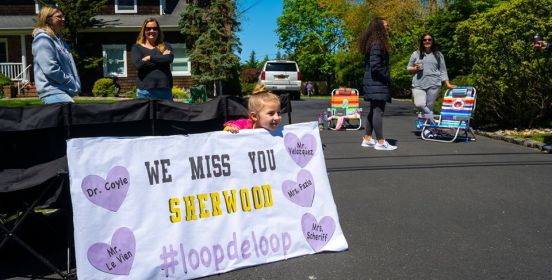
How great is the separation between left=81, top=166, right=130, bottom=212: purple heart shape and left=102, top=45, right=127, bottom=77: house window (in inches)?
984

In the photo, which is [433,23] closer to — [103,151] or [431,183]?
[431,183]

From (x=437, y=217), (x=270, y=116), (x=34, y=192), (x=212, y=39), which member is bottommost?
(x=437, y=217)

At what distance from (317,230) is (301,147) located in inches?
25.5

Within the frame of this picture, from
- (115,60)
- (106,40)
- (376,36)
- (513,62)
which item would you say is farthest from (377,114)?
(106,40)

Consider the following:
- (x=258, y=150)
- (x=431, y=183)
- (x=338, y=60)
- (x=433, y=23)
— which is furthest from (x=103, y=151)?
(x=338, y=60)

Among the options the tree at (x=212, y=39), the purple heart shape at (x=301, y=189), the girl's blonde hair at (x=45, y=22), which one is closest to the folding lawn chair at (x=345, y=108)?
the girl's blonde hair at (x=45, y=22)

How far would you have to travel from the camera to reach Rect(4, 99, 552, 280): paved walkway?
3.43 metres

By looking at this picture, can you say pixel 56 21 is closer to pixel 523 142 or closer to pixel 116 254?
pixel 116 254

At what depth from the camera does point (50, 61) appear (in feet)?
15.6

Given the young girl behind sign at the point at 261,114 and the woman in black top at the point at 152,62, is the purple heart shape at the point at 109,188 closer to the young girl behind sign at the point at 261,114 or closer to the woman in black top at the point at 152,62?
the young girl behind sign at the point at 261,114

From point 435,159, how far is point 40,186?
594 centimetres

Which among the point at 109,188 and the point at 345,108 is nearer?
the point at 109,188

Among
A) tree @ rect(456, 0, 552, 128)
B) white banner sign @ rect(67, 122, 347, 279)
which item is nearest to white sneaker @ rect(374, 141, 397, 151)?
Answer: tree @ rect(456, 0, 552, 128)

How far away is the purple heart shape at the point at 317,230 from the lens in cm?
376
